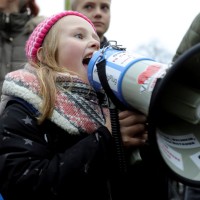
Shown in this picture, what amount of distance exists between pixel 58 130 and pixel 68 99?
117mm

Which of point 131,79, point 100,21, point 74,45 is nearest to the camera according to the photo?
point 131,79

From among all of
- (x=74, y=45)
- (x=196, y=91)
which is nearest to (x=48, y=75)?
(x=74, y=45)

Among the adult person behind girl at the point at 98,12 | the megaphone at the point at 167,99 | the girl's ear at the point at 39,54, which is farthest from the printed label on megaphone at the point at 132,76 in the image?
the adult person behind girl at the point at 98,12

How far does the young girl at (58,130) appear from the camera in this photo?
160 cm

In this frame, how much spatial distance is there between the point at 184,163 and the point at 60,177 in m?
0.40

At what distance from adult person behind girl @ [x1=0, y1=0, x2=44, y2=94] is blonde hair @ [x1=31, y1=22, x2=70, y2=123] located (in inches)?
32.0

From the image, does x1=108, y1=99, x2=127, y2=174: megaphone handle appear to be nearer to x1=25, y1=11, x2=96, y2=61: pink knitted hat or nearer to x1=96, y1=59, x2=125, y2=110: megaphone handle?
x1=96, y1=59, x2=125, y2=110: megaphone handle

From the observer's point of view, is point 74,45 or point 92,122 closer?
point 92,122

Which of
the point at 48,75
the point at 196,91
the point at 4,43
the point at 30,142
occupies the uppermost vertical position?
the point at 196,91

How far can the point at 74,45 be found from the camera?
6.29 feet

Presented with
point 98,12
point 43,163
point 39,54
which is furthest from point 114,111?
point 98,12

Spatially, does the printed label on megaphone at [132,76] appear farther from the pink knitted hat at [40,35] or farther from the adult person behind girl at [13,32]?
the adult person behind girl at [13,32]

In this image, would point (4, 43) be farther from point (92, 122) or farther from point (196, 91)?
point (196, 91)

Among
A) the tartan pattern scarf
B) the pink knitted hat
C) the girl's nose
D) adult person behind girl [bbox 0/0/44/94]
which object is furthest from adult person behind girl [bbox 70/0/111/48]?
the tartan pattern scarf
